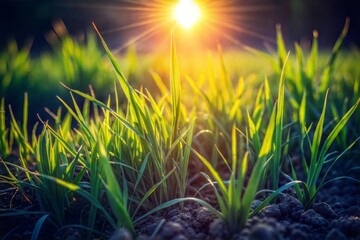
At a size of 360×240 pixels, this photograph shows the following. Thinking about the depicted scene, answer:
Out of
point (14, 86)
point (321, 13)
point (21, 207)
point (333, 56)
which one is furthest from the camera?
point (321, 13)

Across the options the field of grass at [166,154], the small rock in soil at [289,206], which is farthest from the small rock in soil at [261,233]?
the small rock in soil at [289,206]

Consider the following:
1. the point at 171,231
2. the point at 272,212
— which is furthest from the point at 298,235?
the point at 171,231

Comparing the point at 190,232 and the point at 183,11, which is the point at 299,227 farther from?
the point at 183,11

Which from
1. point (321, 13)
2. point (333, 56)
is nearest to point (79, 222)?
point (333, 56)

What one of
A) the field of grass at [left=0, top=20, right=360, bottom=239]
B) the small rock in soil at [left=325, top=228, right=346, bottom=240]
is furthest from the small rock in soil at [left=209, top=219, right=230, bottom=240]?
the small rock in soil at [left=325, top=228, right=346, bottom=240]

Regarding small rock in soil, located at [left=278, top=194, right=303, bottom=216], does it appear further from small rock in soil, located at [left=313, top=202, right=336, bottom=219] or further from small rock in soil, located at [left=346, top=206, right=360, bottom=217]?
small rock in soil, located at [left=346, top=206, right=360, bottom=217]

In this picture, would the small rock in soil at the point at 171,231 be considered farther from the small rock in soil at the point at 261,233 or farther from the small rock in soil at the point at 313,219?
the small rock in soil at the point at 313,219

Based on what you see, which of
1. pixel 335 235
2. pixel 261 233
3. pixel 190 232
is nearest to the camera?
pixel 261 233

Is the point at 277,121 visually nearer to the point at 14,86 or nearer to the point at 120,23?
the point at 14,86
